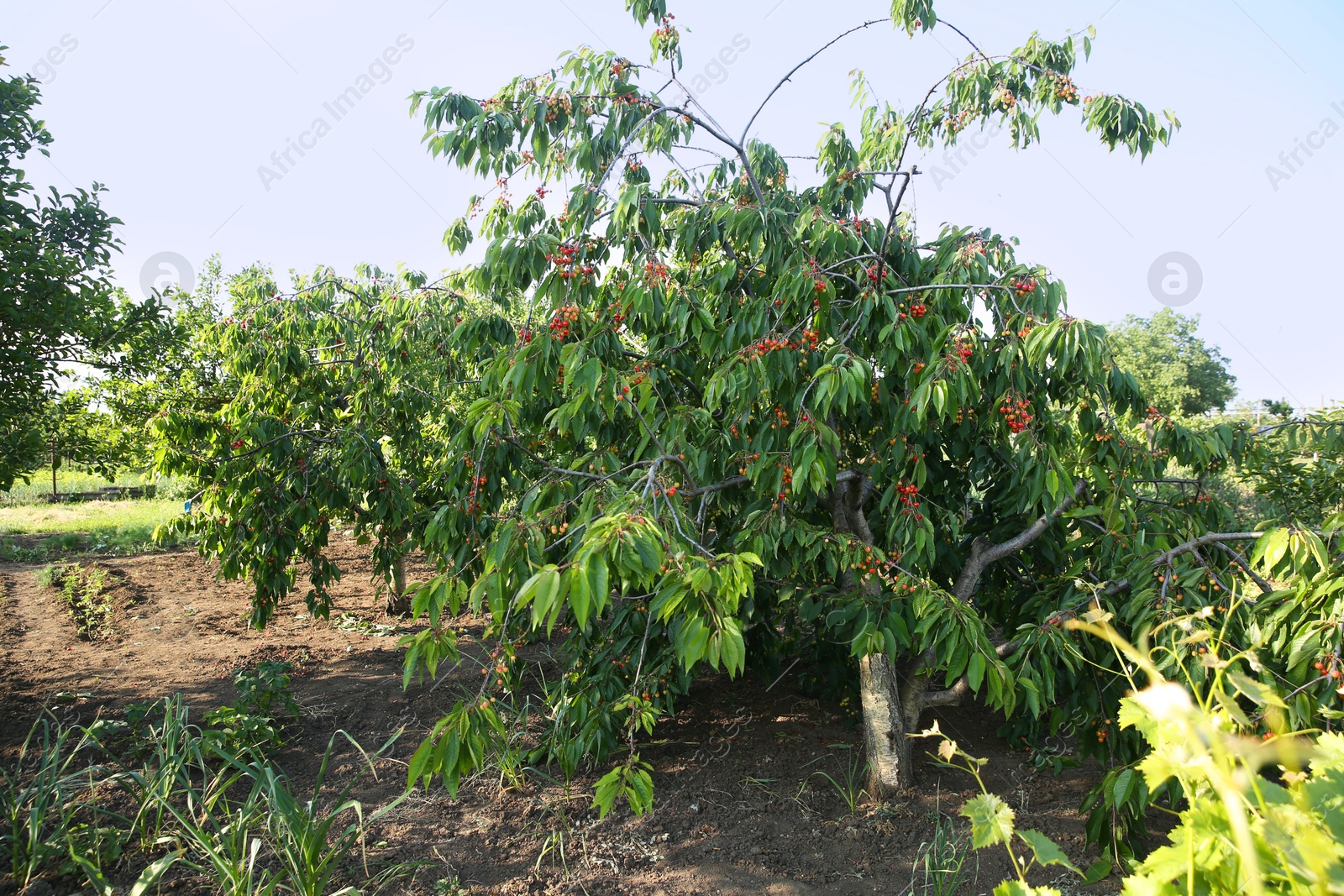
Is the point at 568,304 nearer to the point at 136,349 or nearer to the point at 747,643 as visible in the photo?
the point at 747,643

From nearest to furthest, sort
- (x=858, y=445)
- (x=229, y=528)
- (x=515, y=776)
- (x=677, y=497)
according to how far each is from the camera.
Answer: (x=677, y=497), (x=515, y=776), (x=858, y=445), (x=229, y=528)

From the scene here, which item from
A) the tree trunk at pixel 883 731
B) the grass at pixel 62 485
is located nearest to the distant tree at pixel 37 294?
the tree trunk at pixel 883 731

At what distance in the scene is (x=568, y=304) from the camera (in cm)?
274

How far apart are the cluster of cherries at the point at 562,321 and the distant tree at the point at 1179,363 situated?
81.2 feet

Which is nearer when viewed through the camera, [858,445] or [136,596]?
[858,445]

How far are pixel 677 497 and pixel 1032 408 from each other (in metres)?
1.29

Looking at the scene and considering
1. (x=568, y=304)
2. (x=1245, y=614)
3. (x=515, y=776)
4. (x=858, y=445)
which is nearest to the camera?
(x=1245, y=614)

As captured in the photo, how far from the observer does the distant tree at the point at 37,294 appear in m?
3.40

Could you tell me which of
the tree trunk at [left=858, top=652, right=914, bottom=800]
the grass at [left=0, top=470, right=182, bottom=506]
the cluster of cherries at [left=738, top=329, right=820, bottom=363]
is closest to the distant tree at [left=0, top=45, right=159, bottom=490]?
the cluster of cherries at [left=738, top=329, right=820, bottom=363]

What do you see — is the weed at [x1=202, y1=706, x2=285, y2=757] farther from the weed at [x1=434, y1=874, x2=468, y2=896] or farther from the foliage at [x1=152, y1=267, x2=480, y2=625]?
the weed at [x1=434, y1=874, x2=468, y2=896]

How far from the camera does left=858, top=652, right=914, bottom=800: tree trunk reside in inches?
123

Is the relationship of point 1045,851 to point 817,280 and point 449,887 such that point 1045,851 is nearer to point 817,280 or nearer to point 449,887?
point 817,280

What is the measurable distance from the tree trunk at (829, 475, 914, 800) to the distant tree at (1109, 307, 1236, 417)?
23684 millimetres

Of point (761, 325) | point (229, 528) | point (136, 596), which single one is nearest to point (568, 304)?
point (761, 325)
